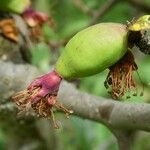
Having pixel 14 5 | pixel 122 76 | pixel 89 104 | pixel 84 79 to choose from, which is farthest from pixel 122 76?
pixel 84 79

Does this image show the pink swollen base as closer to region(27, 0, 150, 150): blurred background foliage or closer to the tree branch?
the tree branch

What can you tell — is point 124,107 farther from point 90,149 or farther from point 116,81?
point 90,149

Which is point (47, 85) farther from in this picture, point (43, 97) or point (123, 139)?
point (123, 139)

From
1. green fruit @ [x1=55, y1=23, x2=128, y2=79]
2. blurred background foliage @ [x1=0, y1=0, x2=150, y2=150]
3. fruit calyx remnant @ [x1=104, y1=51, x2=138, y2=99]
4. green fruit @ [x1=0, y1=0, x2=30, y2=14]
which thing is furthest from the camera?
blurred background foliage @ [x1=0, y1=0, x2=150, y2=150]

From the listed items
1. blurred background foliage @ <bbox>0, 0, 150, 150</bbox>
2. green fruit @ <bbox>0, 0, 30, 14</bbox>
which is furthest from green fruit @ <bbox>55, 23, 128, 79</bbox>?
green fruit @ <bbox>0, 0, 30, 14</bbox>

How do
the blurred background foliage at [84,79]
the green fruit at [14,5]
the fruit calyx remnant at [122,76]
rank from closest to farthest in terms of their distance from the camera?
1. the fruit calyx remnant at [122,76]
2. the green fruit at [14,5]
3. the blurred background foliage at [84,79]

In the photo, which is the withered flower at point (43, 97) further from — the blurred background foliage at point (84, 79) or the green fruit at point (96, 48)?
the blurred background foliage at point (84, 79)

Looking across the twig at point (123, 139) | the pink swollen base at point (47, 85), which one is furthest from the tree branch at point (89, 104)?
the pink swollen base at point (47, 85)
